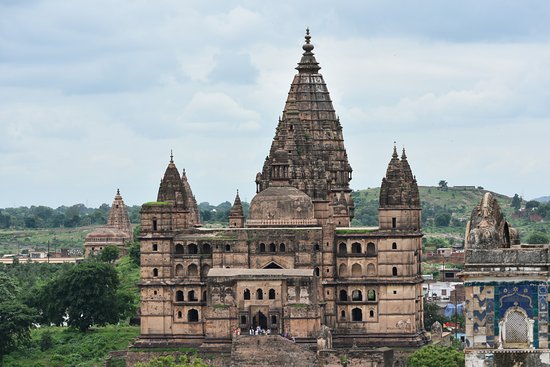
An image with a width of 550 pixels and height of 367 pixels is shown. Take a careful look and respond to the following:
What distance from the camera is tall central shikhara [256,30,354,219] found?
294 feet

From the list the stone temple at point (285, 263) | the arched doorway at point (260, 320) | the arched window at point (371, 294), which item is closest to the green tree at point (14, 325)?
the stone temple at point (285, 263)

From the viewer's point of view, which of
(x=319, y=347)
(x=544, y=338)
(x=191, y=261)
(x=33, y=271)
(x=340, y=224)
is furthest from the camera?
(x=33, y=271)

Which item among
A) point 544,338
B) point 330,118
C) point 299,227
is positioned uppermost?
point 330,118

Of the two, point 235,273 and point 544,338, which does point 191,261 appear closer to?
point 235,273

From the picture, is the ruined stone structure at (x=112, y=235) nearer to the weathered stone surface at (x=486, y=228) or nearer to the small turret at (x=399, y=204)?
the small turret at (x=399, y=204)

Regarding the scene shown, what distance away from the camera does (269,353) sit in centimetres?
8075

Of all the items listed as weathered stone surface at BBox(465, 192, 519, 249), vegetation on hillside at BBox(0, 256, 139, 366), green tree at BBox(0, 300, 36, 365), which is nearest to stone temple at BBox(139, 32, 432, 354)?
vegetation on hillside at BBox(0, 256, 139, 366)

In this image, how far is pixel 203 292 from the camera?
87.7 metres

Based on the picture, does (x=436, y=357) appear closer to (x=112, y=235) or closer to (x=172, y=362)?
(x=172, y=362)

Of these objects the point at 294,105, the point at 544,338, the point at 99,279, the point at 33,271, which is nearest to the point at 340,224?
the point at 294,105

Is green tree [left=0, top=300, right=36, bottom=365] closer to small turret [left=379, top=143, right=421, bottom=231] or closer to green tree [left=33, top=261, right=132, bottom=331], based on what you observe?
green tree [left=33, top=261, right=132, bottom=331]

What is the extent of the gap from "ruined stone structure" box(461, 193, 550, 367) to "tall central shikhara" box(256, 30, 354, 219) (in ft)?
172

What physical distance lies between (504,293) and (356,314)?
52.3 meters

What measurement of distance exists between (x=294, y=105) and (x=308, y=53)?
5.50 meters
